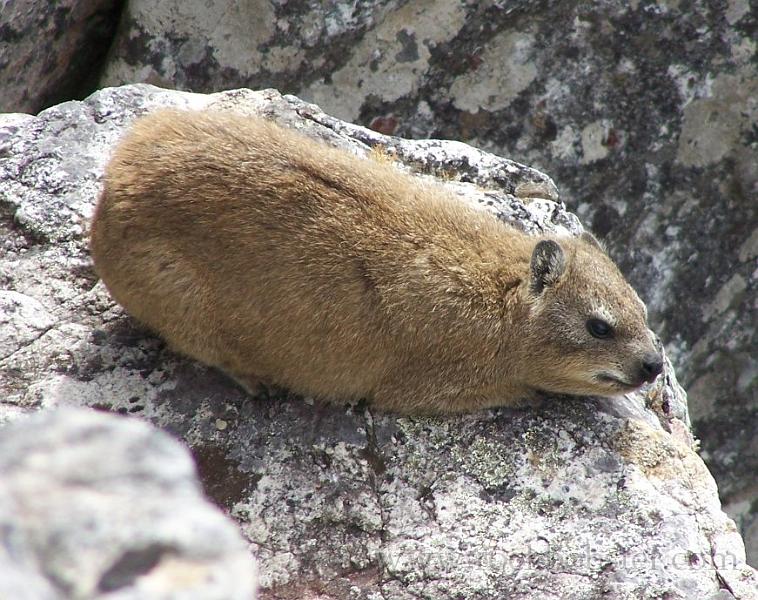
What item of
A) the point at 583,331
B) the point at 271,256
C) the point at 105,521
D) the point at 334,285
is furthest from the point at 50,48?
Result: the point at 105,521

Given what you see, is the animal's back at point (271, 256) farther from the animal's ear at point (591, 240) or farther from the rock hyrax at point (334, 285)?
the animal's ear at point (591, 240)

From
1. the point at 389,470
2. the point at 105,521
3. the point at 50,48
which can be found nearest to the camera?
the point at 105,521

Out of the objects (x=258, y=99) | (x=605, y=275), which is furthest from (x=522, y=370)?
(x=258, y=99)

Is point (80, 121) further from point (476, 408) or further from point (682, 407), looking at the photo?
point (682, 407)

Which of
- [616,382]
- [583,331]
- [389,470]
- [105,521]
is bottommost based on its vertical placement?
[389,470]

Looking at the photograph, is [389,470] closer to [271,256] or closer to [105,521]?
[271,256]

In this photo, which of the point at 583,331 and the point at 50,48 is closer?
the point at 583,331
